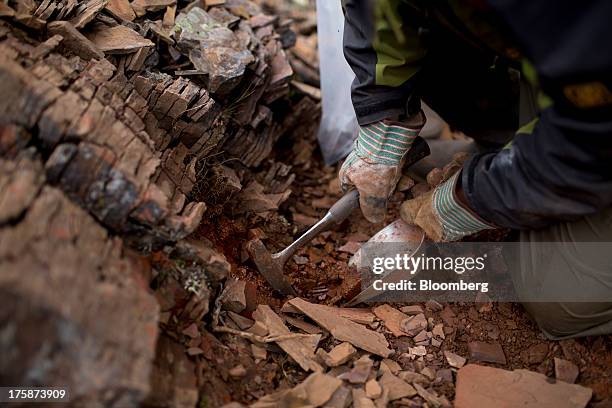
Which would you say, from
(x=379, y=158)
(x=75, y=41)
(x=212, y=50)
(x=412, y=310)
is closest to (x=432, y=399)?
(x=412, y=310)

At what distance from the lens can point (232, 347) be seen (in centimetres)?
220

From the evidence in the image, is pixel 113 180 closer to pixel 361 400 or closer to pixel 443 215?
pixel 361 400

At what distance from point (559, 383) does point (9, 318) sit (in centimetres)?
206

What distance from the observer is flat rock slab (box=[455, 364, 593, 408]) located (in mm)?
2174

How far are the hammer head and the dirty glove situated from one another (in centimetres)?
66

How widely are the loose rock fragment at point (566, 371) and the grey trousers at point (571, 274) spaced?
13 cm

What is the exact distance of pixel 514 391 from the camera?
221cm

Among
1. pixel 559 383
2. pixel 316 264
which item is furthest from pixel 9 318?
pixel 559 383

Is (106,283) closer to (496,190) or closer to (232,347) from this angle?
(232,347)

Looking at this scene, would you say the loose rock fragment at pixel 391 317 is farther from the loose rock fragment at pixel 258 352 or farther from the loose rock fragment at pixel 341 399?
the loose rock fragment at pixel 258 352

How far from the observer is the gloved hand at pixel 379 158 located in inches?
96.0

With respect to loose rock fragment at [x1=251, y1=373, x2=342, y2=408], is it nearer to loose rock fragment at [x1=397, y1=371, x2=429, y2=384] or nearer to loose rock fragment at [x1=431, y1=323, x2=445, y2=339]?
loose rock fragment at [x1=397, y1=371, x2=429, y2=384]

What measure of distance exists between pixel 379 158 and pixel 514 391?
3.72ft

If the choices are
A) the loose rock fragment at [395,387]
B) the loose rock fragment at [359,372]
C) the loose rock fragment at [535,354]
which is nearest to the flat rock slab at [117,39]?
the loose rock fragment at [359,372]
